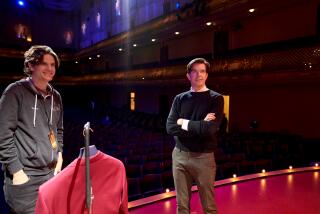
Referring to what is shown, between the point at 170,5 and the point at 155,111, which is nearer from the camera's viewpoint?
the point at 170,5

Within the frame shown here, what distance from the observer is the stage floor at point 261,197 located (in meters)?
3.38

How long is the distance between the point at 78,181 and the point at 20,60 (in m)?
26.0

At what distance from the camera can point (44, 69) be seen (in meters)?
1.86

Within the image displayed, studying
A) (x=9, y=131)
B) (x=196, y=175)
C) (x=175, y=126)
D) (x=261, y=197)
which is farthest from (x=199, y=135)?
(x=261, y=197)

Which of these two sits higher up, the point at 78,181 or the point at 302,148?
the point at 78,181

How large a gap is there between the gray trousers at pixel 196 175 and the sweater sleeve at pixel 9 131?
1329 mm

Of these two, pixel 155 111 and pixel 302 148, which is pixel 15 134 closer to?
pixel 302 148

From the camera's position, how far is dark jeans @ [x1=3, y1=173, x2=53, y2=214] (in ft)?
5.85

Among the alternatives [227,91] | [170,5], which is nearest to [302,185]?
[227,91]

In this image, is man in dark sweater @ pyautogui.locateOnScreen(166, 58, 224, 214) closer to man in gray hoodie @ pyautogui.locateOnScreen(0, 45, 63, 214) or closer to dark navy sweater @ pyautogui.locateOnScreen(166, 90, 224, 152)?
dark navy sweater @ pyautogui.locateOnScreen(166, 90, 224, 152)

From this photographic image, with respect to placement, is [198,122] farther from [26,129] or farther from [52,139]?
[26,129]

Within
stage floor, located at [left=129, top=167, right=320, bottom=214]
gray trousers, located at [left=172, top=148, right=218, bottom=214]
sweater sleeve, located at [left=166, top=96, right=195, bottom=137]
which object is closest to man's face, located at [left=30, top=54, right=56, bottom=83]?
sweater sleeve, located at [left=166, top=96, right=195, bottom=137]

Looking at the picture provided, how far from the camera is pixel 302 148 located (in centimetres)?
846

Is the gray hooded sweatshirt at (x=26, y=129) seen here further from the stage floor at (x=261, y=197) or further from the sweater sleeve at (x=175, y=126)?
the stage floor at (x=261, y=197)
